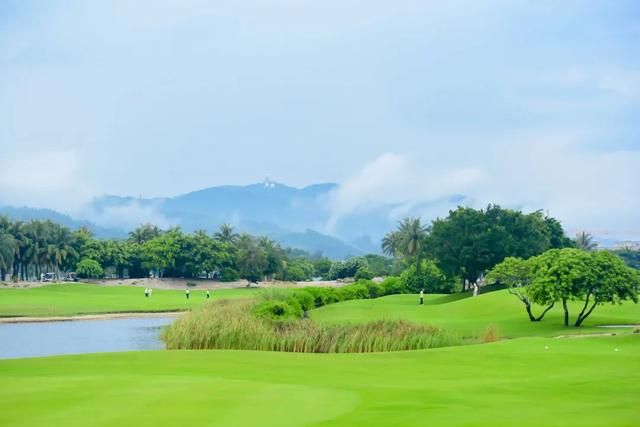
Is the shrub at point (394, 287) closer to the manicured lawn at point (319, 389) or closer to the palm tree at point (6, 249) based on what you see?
the palm tree at point (6, 249)

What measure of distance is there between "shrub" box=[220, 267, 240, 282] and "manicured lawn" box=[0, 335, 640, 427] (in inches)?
4281

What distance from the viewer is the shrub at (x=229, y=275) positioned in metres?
136

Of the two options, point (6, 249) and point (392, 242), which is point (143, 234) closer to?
point (6, 249)

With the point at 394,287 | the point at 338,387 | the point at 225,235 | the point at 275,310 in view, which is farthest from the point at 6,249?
the point at 338,387

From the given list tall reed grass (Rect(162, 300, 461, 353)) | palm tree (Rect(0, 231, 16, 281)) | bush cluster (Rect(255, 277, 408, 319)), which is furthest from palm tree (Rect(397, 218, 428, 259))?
tall reed grass (Rect(162, 300, 461, 353))

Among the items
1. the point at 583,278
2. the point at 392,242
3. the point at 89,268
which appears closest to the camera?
the point at 583,278

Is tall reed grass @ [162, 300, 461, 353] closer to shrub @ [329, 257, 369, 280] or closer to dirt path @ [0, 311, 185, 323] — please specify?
dirt path @ [0, 311, 185, 323]

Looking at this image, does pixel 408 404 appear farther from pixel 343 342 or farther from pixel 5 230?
pixel 5 230

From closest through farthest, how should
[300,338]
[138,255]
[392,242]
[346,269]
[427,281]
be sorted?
[300,338] → [427,281] → [138,255] → [392,242] → [346,269]

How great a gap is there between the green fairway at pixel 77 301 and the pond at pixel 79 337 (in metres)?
8.91

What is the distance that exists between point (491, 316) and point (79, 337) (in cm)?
2624

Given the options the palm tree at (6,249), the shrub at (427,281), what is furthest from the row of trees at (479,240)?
the palm tree at (6,249)

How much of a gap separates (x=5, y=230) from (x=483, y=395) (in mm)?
118373

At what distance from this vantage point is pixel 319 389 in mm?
17719
